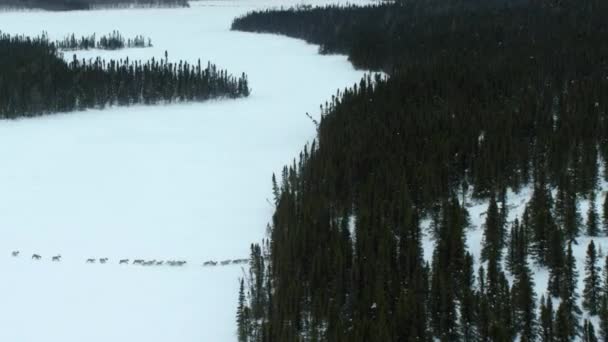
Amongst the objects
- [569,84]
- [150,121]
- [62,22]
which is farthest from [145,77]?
[62,22]

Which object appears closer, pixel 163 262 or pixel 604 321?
pixel 604 321

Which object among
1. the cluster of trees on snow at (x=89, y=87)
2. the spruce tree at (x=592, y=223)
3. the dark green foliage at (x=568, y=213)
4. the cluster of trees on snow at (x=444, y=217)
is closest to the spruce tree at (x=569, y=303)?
the cluster of trees on snow at (x=444, y=217)

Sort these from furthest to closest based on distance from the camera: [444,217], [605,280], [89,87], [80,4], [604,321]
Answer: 1. [80,4]
2. [89,87]
3. [444,217]
4. [605,280]
5. [604,321]

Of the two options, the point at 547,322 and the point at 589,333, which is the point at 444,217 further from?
the point at 589,333

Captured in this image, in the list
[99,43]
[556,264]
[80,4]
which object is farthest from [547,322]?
[80,4]

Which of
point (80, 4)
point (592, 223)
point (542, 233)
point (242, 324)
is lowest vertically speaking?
point (242, 324)

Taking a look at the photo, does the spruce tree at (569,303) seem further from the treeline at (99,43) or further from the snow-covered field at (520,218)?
the treeline at (99,43)

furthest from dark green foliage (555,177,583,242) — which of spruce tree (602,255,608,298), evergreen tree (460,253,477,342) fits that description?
evergreen tree (460,253,477,342)
